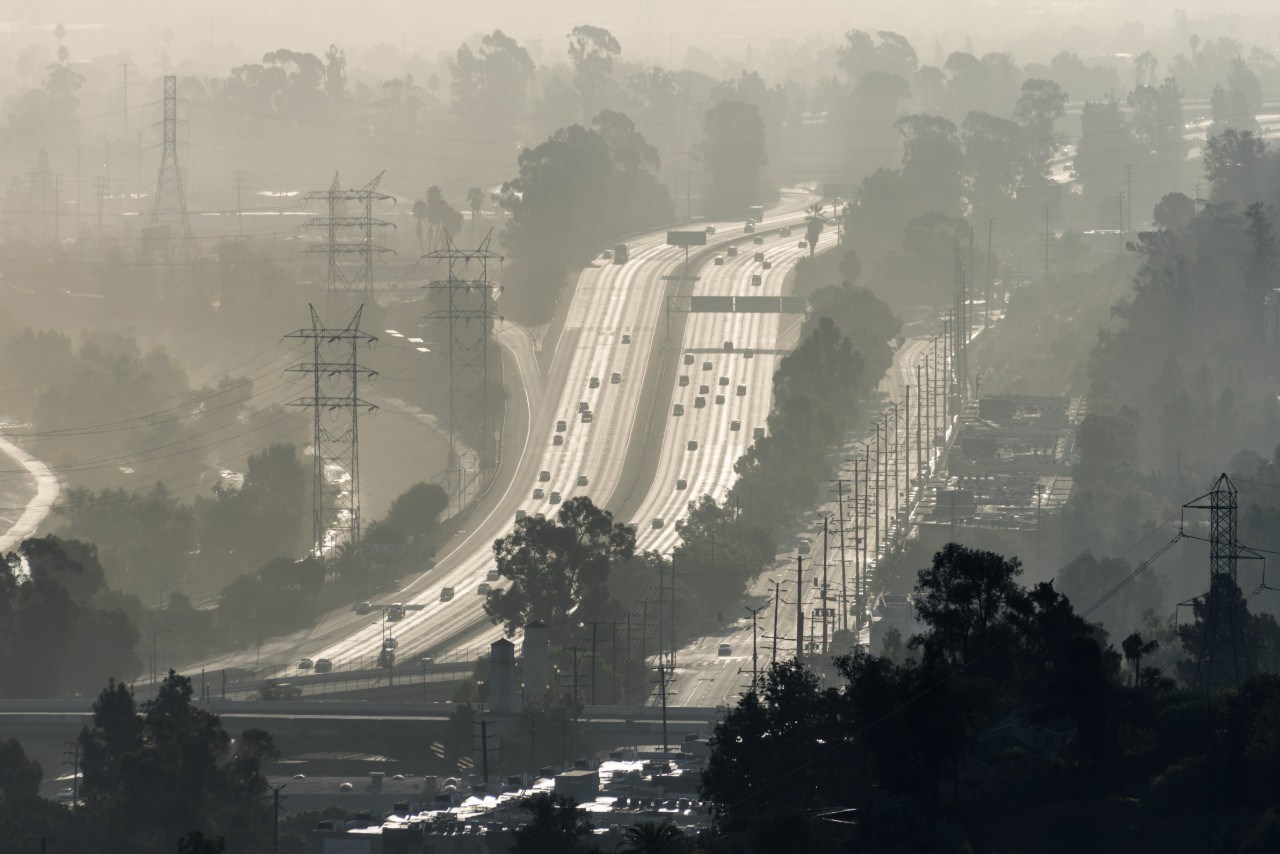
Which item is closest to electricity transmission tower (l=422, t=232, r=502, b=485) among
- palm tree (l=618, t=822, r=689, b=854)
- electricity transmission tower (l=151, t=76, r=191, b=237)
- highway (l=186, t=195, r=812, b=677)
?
highway (l=186, t=195, r=812, b=677)

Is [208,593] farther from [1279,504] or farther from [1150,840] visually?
[1150,840]

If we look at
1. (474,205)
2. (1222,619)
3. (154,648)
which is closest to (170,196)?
(474,205)

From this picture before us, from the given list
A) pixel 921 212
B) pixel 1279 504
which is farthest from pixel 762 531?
pixel 921 212

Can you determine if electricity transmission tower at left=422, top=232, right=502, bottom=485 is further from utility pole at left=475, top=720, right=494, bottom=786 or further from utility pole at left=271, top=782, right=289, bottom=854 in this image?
utility pole at left=271, top=782, right=289, bottom=854

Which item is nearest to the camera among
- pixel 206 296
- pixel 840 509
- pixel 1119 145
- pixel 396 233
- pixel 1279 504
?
pixel 1279 504

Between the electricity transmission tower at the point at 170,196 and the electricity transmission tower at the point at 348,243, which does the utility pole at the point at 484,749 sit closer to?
the electricity transmission tower at the point at 348,243

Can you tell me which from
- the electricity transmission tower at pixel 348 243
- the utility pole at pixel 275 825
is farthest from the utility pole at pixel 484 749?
the electricity transmission tower at pixel 348 243

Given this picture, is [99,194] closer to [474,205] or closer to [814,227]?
[474,205]
